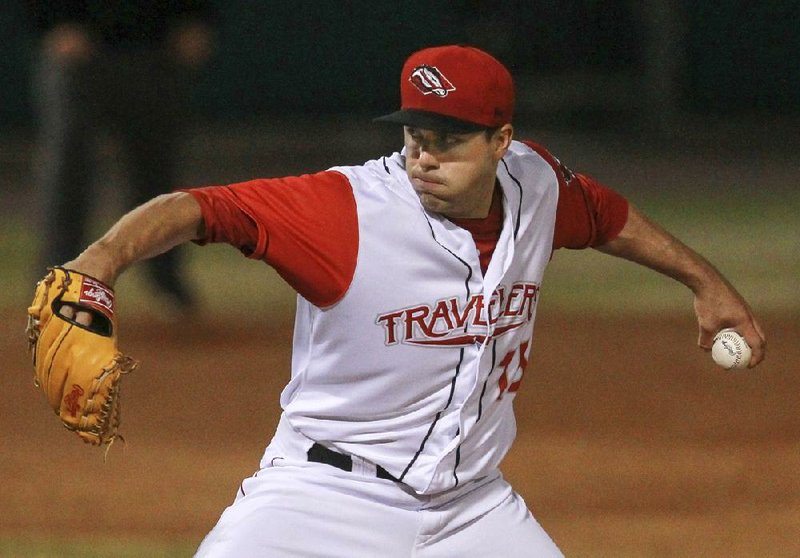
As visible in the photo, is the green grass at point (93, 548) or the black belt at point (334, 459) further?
the green grass at point (93, 548)

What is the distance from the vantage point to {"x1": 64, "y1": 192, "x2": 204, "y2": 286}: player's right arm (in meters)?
3.06

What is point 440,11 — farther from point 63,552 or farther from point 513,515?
point 513,515

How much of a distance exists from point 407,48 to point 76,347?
16.8m

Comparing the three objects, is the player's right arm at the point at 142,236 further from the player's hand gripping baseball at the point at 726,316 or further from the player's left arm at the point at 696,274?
the player's hand gripping baseball at the point at 726,316

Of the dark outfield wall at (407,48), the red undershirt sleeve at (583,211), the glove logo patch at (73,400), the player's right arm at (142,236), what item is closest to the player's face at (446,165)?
the red undershirt sleeve at (583,211)

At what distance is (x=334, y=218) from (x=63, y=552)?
2.38 metres

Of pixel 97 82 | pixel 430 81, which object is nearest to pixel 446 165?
pixel 430 81

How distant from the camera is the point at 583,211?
13.1 feet

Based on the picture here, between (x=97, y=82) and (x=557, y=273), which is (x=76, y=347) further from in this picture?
(x=557, y=273)

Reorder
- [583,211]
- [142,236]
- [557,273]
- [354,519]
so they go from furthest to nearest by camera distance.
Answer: [557,273] → [583,211] → [354,519] → [142,236]

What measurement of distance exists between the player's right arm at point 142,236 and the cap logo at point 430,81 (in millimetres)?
625

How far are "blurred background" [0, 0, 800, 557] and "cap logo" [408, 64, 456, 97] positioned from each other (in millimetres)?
2387

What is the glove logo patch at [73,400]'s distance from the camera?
3.05 m

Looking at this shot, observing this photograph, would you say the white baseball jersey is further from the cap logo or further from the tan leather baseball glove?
the tan leather baseball glove
